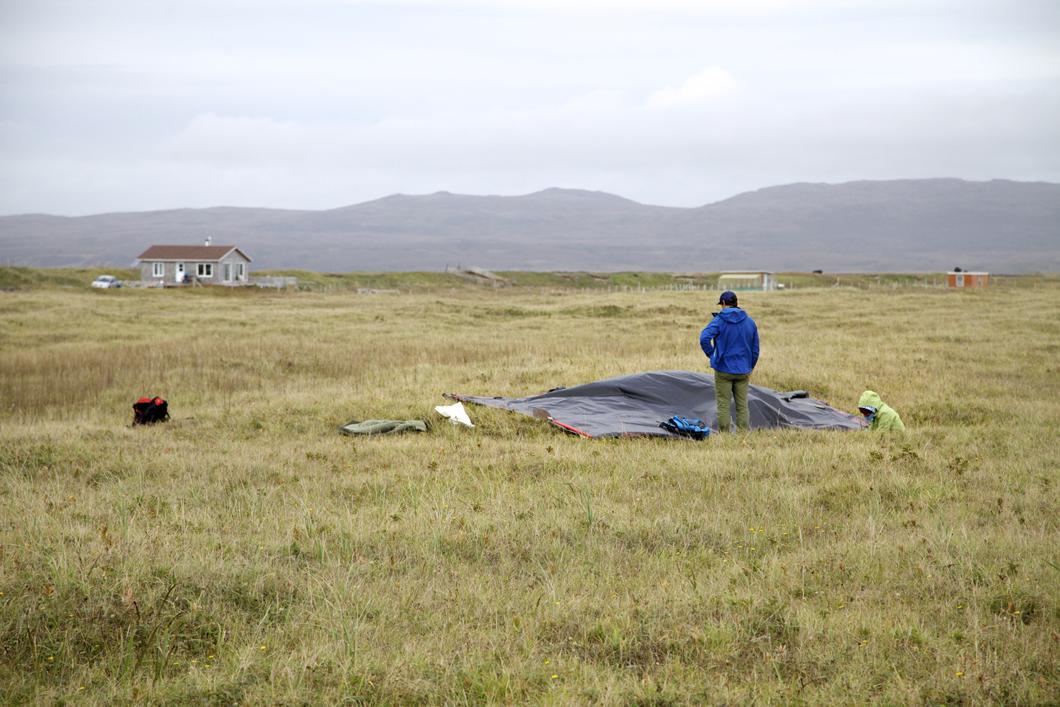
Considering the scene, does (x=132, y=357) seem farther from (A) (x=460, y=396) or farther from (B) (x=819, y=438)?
(B) (x=819, y=438)

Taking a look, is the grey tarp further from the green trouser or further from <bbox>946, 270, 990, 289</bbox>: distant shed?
<bbox>946, 270, 990, 289</bbox>: distant shed

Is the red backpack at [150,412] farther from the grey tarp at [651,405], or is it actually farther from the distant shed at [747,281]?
the distant shed at [747,281]

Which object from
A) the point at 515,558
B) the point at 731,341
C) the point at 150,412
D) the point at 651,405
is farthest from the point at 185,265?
the point at 515,558

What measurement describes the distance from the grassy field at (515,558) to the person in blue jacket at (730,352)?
0.69 meters

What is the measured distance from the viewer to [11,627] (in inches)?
211

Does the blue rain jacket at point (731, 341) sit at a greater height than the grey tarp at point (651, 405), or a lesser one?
greater

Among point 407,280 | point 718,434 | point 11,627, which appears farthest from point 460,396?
point 407,280

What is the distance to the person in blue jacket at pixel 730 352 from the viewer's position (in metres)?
12.5

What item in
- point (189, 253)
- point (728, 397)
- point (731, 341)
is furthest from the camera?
point (189, 253)

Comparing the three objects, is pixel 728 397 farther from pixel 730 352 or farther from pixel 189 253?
pixel 189 253

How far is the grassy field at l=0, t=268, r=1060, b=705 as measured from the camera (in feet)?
16.3

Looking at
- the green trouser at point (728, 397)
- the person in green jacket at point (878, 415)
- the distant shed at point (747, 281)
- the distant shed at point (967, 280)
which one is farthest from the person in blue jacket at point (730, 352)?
the distant shed at point (747, 281)

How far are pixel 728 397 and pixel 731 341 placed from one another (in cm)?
86

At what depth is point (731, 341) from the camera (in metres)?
12.5
